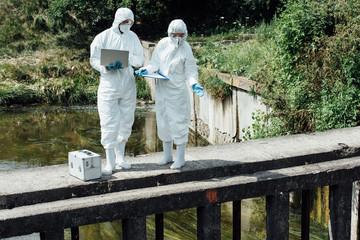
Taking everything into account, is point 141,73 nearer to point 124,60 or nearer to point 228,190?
point 124,60

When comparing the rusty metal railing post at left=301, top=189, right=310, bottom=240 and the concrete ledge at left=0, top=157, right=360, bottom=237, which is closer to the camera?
the concrete ledge at left=0, top=157, right=360, bottom=237

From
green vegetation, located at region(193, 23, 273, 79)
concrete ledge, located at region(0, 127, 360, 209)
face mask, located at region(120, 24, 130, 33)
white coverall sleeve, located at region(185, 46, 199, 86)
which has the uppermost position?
face mask, located at region(120, 24, 130, 33)

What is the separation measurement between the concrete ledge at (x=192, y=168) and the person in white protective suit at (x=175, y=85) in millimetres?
263

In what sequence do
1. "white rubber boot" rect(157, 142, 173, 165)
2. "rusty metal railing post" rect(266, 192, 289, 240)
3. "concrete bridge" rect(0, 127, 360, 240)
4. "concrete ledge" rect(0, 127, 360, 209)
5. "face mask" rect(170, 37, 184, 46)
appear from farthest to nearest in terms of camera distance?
"white rubber boot" rect(157, 142, 173, 165) → "face mask" rect(170, 37, 184, 46) → "rusty metal railing post" rect(266, 192, 289, 240) → "concrete ledge" rect(0, 127, 360, 209) → "concrete bridge" rect(0, 127, 360, 240)

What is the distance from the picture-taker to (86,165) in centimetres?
498

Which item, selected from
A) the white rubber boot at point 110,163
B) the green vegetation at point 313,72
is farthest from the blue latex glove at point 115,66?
the green vegetation at point 313,72

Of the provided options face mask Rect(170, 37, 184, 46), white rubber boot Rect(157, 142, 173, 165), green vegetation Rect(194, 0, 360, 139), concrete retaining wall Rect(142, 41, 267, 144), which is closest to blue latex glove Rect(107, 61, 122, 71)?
face mask Rect(170, 37, 184, 46)

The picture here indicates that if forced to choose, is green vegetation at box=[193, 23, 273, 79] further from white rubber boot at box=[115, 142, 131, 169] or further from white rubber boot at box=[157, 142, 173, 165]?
white rubber boot at box=[115, 142, 131, 169]

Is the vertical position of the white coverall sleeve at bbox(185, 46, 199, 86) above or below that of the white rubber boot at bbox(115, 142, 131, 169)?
above

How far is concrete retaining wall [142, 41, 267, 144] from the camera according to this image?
35.2 feet

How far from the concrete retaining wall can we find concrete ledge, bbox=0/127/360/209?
3487 millimetres

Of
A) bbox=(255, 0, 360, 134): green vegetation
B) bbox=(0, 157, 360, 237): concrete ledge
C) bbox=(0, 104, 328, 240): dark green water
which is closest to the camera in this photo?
bbox=(0, 157, 360, 237): concrete ledge

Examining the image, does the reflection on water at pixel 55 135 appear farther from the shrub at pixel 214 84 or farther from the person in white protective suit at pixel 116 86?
the person in white protective suit at pixel 116 86

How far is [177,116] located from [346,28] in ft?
15.3
